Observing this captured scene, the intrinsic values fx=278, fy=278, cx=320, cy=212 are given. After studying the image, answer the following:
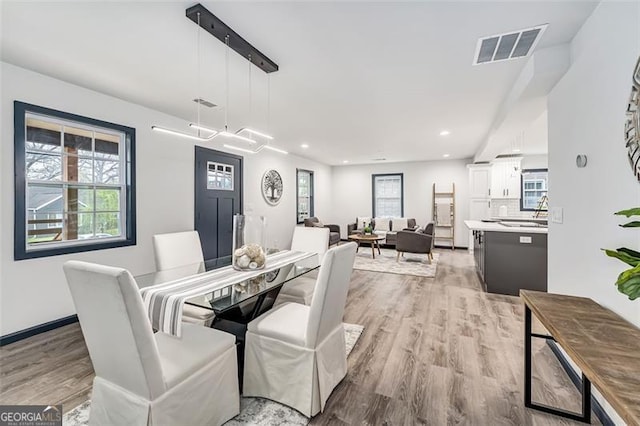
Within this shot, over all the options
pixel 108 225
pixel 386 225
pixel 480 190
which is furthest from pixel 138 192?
pixel 480 190

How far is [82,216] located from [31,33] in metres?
1.83

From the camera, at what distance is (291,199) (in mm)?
7043

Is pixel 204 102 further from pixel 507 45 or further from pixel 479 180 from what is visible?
pixel 479 180

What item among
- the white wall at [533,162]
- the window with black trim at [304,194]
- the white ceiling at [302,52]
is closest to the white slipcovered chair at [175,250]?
the white ceiling at [302,52]

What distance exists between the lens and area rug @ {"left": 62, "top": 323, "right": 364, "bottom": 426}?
5.36ft

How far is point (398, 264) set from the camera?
19.3 ft

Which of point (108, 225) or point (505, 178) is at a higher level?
point (505, 178)

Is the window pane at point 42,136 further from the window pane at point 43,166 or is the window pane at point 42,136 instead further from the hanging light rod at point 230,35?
the hanging light rod at point 230,35

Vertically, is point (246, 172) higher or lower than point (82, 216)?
higher

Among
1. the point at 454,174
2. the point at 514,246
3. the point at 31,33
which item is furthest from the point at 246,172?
the point at 454,174

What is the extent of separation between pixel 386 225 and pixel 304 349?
22.4ft

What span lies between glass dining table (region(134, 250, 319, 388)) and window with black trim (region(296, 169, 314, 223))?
15.3 feet

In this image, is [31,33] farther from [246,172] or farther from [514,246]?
[514,246]

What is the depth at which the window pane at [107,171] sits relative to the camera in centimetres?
325
